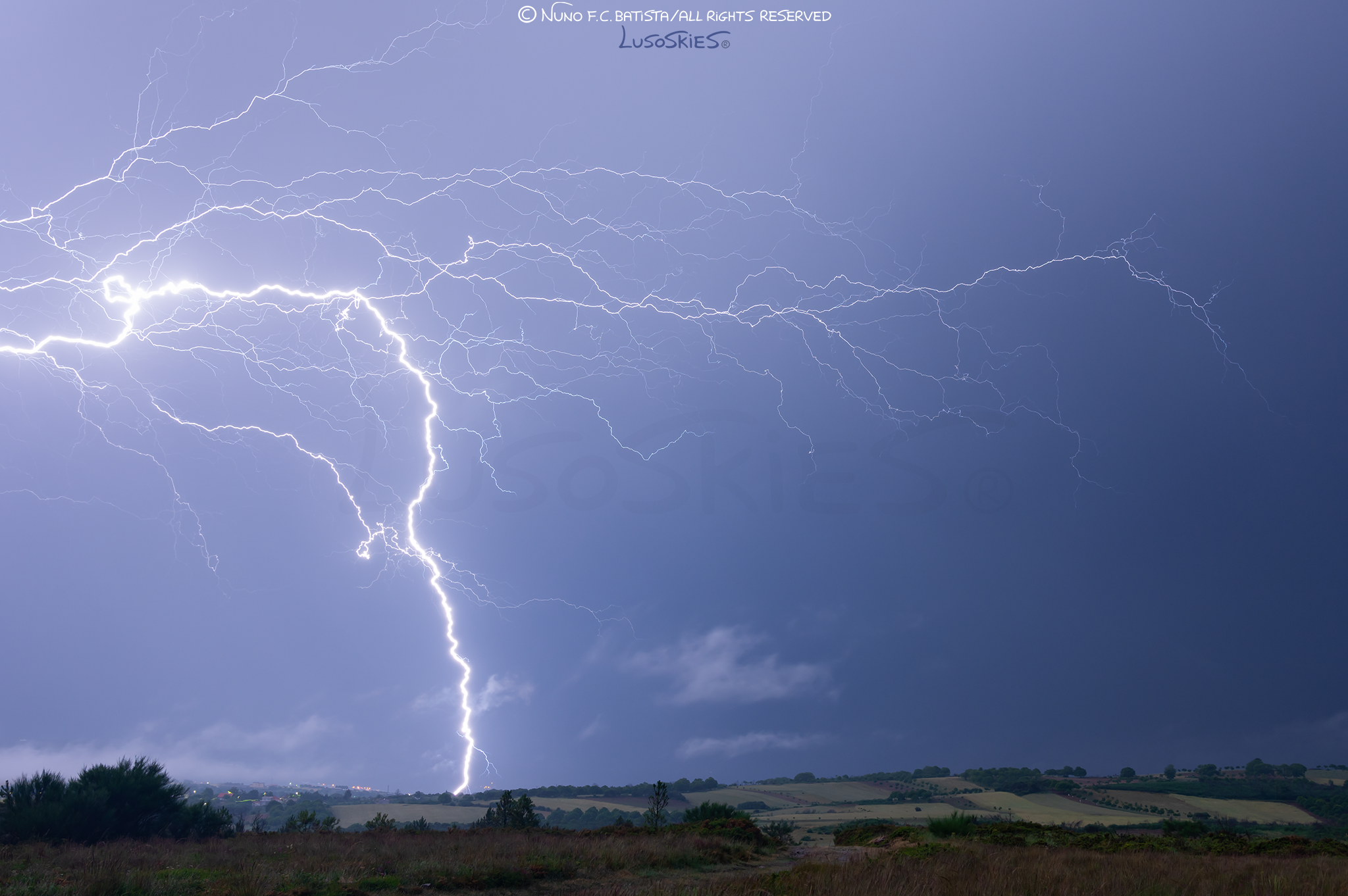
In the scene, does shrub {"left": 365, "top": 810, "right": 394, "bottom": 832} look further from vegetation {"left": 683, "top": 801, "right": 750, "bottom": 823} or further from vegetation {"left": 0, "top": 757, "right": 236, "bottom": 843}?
vegetation {"left": 683, "top": 801, "right": 750, "bottom": 823}

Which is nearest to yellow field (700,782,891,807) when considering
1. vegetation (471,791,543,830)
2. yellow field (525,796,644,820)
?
yellow field (525,796,644,820)

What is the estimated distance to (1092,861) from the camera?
24.9 feet

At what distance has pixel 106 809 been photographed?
1117 centimetres

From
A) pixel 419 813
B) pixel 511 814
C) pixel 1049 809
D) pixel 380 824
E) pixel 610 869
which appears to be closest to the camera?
pixel 610 869

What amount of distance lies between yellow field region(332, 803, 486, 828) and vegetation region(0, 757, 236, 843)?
1185 centimetres

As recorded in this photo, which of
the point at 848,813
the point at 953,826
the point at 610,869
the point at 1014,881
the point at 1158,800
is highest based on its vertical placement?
the point at 1014,881

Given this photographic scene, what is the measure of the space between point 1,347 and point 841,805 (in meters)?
40.7

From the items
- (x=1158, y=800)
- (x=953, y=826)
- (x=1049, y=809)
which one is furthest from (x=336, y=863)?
(x=1158, y=800)

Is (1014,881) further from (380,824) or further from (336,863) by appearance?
(380,824)

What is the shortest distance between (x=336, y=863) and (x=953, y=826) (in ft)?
37.1

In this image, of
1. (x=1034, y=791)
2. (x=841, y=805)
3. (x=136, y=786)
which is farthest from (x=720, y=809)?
(x=1034, y=791)

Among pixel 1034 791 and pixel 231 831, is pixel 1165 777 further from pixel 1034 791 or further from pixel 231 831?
pixel 231 831

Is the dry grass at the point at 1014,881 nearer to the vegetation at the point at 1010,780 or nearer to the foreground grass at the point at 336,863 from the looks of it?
the foreground grass at the point at 336,863

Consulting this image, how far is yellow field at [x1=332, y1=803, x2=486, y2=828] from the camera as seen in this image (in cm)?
2482
